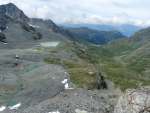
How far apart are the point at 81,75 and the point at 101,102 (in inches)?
1538

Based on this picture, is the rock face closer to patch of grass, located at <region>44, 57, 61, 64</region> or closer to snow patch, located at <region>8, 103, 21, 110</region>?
snow patch, located at <region>8, 103, 21, 110</region>

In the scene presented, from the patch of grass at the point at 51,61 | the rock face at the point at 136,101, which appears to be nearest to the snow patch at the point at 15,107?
the rock face at the point at 136,101

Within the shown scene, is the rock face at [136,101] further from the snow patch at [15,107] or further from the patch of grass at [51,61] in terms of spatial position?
the patch of grass at [51,61]

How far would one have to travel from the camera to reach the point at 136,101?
1921 inches

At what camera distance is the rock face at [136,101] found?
47812 mm

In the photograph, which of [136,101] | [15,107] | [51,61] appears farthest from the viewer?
[51,61]

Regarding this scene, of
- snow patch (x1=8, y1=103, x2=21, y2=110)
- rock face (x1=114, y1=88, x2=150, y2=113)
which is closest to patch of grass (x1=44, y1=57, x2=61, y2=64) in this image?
snow patch (x1=8, y1=103, x2=21, y2=110)

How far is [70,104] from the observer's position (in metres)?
73.2

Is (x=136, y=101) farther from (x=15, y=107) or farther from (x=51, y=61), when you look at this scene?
(x=51, y=61)

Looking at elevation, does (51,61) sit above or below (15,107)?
below

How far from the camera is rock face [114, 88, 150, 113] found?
47.8 m

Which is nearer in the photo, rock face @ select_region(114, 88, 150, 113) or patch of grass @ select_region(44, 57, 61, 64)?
rock face @ select_region(114, 88, 150, 113)

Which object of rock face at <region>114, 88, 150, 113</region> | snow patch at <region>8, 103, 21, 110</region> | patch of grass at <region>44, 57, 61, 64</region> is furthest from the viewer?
patch of grass at <region>44, 57, 61, 64</region>

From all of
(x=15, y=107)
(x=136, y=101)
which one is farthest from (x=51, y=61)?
(x=136, y=101)
